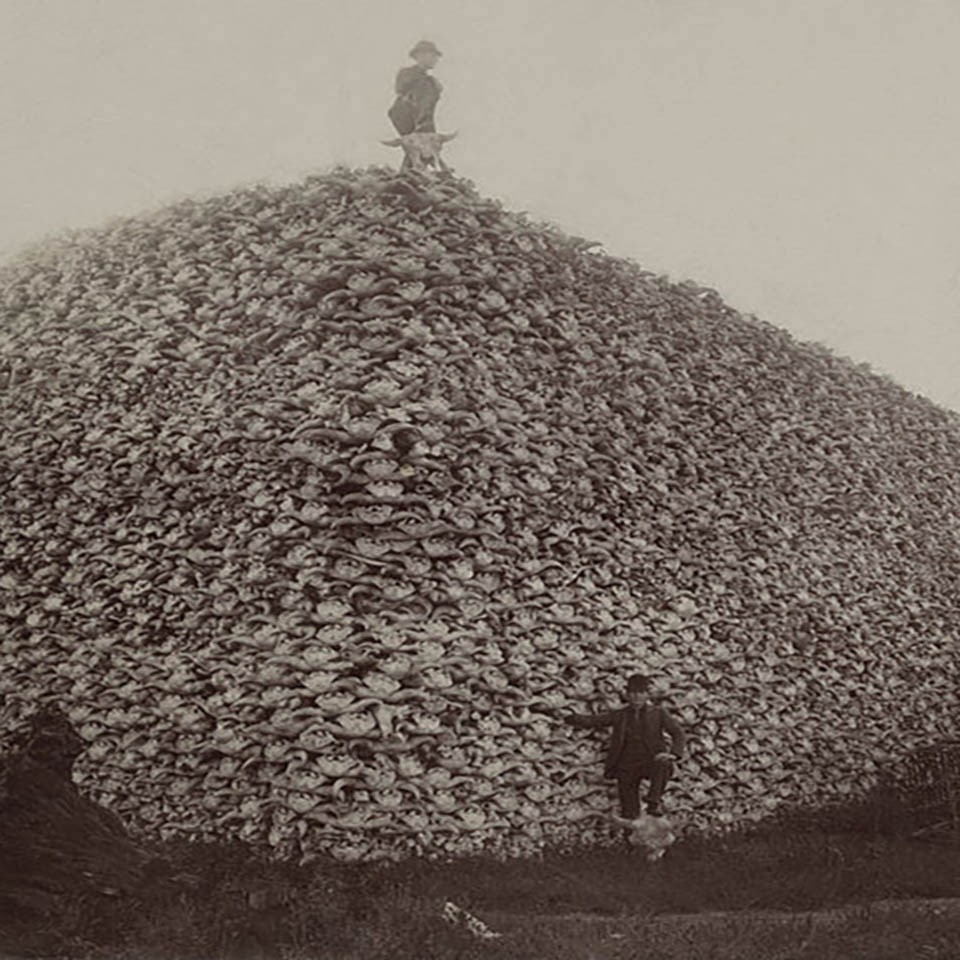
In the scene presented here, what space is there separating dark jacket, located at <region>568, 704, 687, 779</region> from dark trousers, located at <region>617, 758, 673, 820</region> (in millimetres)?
84

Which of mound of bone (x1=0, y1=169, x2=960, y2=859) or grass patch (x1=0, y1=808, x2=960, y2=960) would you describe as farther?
mound of bone (x1=0, y1=169, x2=960, y2=859)

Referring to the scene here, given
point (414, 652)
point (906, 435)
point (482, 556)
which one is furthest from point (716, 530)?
point (906, 435)

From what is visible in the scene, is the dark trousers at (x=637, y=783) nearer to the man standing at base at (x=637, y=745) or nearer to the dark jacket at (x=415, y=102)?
the man standing at base at (x=637, y=745)

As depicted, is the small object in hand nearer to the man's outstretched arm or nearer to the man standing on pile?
the man's outstretched arm

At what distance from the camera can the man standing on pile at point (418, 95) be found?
34.9 ft

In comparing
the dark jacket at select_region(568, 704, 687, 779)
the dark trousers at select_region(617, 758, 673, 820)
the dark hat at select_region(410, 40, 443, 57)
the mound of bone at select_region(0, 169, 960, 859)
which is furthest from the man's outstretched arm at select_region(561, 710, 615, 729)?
the dark hat at select_region(410, 40, 443, 57)

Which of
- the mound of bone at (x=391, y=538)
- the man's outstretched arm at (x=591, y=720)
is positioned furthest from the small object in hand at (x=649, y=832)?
the man's outstretched arm at (x=591, y=720)

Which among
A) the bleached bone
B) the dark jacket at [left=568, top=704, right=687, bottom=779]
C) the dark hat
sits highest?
the dark hat

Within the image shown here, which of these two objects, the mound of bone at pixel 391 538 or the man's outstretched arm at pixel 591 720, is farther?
the man's outstretched arm at pixel 591 720

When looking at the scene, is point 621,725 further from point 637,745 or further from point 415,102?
point 415,102

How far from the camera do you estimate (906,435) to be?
1252 cm

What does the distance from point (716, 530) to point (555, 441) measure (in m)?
1.68

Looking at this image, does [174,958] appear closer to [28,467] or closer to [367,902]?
[367,902]

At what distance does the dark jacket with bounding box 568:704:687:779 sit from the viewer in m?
8.17
